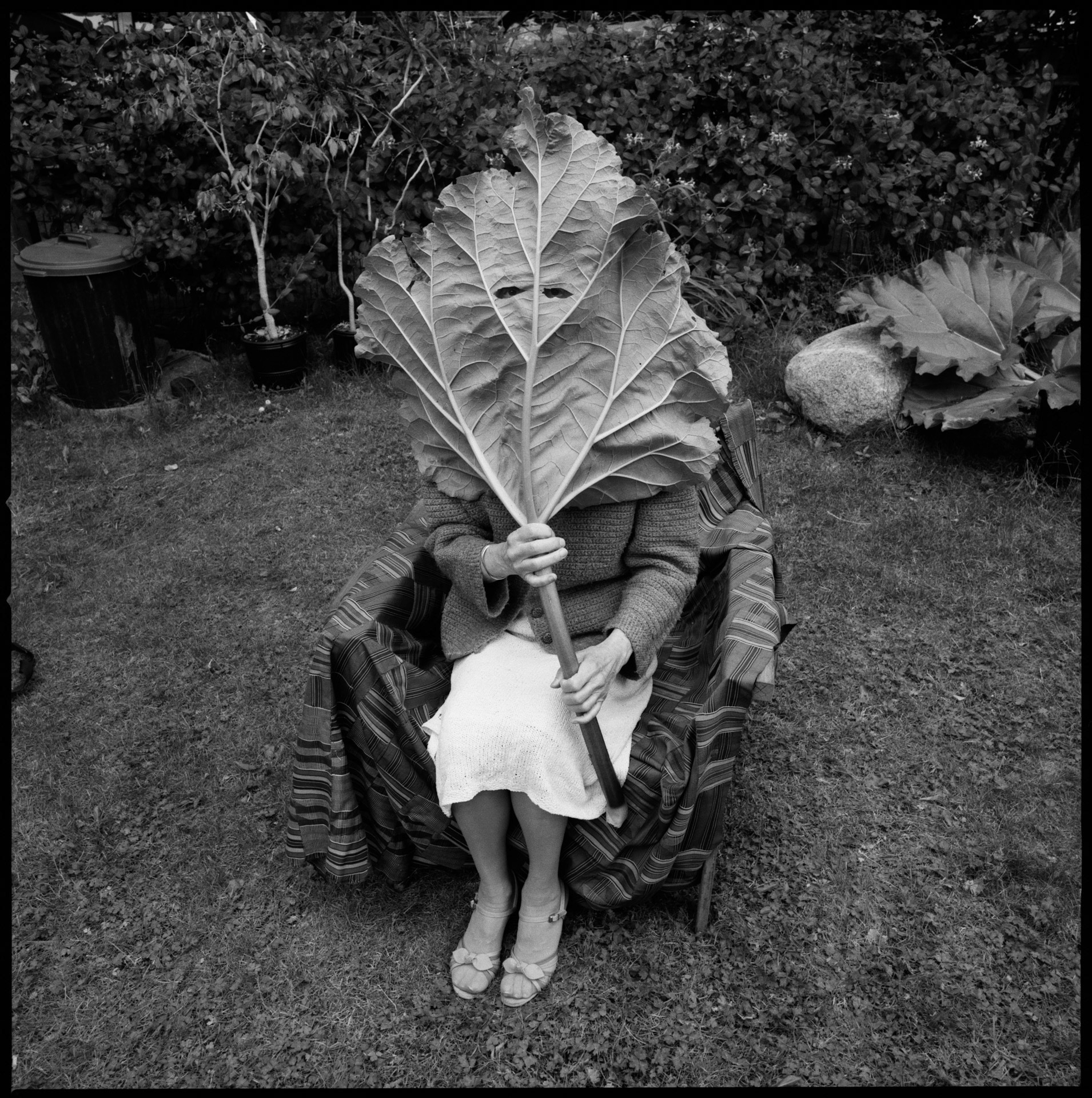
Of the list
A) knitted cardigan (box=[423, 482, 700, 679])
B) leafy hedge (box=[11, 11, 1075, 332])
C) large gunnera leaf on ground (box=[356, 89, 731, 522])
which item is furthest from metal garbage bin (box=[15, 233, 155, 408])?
knitted cardigan (box=[423, 482, 700, 679])

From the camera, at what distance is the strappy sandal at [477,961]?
2.37 m

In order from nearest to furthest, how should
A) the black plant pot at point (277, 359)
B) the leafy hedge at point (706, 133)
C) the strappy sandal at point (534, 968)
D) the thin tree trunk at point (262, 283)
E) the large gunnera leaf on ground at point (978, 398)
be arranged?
the strappy sandal at point (534, 968), the large gunnera leaf on ground at point (978, 398), the leafy hedge at point (706, 133), the thin tree trunk at point (262, 283), the black plant pot at point (277, 359)

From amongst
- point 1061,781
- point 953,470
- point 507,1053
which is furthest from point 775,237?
point 507,1053

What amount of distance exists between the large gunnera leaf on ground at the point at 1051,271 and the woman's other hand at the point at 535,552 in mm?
3405

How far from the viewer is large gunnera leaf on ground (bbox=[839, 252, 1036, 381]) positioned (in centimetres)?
447

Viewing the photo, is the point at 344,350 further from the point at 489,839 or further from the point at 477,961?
the point at 477,961

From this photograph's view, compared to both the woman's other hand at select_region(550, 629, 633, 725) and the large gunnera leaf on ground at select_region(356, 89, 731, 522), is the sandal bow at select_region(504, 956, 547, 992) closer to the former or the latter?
the woman's other hand at select_region(550, 629, 633, 725)

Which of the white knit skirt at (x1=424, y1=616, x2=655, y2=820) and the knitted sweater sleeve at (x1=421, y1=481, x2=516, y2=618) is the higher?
the knitted sweater sleeve at (x1=421, y1=481, x2=516, y2=618)

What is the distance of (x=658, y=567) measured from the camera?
2387 mm

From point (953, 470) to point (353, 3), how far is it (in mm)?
4242

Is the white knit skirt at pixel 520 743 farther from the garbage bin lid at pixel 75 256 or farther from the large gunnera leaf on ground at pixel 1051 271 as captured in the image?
the garbage bin lid at pixel 75 256

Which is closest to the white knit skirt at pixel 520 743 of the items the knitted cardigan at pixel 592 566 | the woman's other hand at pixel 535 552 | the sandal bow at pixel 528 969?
the knitted cardigan at pixel 592 566

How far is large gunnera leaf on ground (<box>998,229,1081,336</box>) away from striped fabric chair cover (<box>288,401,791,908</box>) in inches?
105

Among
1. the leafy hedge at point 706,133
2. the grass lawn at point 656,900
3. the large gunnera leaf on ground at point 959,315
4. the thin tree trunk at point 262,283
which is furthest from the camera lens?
the thin tree trunk at point 262,283
